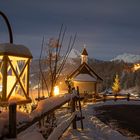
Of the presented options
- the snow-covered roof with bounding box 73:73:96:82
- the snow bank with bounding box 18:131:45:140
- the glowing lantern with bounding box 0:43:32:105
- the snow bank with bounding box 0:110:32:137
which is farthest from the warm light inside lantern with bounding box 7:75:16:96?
the snow-covered roof with bounding box 73:73:96:82

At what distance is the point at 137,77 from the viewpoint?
94875 millimetres

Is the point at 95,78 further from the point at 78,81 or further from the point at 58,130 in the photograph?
the point at 58,130

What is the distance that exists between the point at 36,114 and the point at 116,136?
253 inches

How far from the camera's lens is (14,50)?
418cm

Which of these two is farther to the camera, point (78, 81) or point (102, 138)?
point (78, 81)

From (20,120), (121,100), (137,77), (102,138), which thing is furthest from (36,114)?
(137,77)

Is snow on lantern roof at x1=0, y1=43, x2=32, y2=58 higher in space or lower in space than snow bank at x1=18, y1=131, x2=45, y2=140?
higher

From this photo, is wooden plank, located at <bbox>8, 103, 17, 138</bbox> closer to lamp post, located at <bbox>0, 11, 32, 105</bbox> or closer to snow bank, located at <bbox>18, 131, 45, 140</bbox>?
snow bank, located at <bbox>18, 131, 45, 140</bbox>

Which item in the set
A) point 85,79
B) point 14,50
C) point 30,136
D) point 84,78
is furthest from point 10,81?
point 84,78

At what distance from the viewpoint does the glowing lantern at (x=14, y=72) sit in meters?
4.05

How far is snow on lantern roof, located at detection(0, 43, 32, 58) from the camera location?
13.4 ft

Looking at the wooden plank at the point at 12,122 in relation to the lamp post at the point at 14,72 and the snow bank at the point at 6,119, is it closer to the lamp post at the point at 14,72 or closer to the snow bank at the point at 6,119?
the snow bank at the point at 6,119

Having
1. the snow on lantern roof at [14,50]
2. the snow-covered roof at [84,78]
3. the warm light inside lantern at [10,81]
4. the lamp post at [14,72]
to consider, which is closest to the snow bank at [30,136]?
the lamp post at [14,72]

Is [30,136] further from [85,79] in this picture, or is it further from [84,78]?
[84,78]
